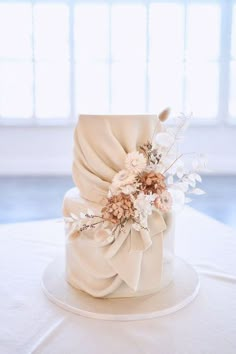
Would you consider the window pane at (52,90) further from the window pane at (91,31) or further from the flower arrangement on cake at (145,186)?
the flower arrangement on cake at (145,186)

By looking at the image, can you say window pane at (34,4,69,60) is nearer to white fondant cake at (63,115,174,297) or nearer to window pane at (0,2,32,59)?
window pane at (0,2,32,59)

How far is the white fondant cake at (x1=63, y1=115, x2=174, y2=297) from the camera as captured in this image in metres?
1.23

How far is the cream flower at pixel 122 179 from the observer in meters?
1.20

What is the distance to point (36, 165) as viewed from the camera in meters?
5.02

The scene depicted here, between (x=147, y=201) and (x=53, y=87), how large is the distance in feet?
13.3

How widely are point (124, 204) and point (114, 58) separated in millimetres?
4068

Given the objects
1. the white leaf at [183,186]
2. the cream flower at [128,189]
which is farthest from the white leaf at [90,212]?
the white leaf at [183,186]

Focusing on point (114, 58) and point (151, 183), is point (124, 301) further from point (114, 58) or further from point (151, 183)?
point (114, 58)

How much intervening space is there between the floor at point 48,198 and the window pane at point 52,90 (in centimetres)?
82

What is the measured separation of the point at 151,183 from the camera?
121 cm

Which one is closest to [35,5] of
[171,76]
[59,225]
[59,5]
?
[59,5]

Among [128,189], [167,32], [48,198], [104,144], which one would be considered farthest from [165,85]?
[128,189]

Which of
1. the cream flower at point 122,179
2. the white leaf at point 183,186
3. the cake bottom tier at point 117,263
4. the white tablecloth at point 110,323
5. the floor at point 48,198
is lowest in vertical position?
the floor at point 48,198

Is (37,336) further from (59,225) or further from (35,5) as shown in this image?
(35,5)
